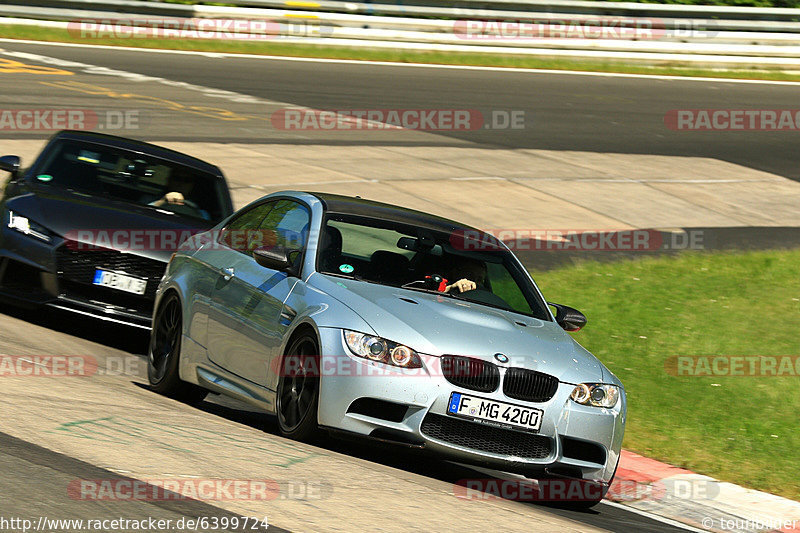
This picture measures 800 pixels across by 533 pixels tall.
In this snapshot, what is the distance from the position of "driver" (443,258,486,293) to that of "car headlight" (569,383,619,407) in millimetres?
1223

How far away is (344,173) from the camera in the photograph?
1916cm

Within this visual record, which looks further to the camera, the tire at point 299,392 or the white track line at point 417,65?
the white track line at point 417,65

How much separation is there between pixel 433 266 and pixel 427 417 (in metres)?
1.52

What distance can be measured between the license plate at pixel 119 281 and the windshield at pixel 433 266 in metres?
2.36

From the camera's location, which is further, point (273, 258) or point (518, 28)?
point (518, 28)

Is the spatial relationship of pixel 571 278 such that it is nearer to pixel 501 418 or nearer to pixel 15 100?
pixel 501 418

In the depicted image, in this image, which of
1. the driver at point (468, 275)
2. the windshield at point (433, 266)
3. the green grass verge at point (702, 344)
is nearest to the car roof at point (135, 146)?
the windshield at point (433, 266)

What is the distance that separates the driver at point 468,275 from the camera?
8.18 meters

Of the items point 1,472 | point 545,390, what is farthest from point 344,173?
point 1,472

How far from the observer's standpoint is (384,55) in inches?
1170

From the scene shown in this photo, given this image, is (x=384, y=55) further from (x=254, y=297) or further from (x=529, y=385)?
(x=529, y=385)

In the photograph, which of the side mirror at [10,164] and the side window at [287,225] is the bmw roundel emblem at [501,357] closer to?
the side window at [287,225]

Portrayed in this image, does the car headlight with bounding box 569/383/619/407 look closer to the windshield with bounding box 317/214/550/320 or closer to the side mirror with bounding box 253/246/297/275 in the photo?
the windshield with bounding box 317/214/550/320

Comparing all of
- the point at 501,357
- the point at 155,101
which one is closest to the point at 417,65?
the point at 155,101
